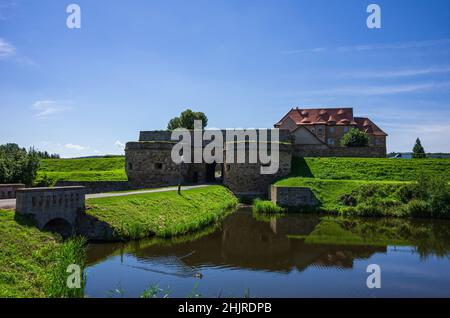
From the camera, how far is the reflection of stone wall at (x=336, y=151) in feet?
115

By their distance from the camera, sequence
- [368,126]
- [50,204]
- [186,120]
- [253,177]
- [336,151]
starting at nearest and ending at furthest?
[50,204], [253,177], [336,151], [368,126], [186,120]

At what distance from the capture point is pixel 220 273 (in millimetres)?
10914

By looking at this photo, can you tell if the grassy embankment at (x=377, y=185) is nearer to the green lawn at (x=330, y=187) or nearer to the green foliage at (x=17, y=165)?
the green lawn at (x=330, y=187)

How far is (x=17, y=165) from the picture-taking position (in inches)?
922

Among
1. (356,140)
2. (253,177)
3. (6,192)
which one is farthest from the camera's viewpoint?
(356,140)

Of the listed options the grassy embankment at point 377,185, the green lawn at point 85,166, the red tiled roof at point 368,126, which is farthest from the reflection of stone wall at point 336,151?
the green lawn at point 85,166

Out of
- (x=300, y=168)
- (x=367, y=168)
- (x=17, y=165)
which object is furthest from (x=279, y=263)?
(x=367, y=168)

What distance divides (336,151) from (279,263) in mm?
25229

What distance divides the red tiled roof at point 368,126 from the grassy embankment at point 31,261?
4586 centimetres

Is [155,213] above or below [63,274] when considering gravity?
above

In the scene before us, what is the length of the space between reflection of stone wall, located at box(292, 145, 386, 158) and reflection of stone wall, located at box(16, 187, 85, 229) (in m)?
25.0

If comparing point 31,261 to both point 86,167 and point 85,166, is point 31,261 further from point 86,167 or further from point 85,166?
point 85,166
